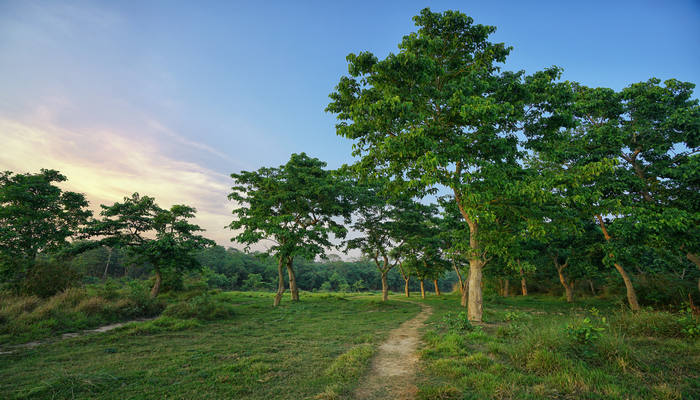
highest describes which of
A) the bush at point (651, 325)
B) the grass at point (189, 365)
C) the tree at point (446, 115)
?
the tree at point (446, 115)

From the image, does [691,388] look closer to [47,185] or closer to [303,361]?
[303,361]

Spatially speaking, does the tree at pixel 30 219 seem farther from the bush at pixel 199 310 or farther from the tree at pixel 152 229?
the bush at pixel 199 310

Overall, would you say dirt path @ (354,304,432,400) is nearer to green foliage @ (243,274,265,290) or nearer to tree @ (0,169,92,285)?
tree @ (0,169,92,285)

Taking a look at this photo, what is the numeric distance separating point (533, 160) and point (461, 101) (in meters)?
14.8

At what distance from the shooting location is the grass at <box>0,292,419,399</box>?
4906 mm

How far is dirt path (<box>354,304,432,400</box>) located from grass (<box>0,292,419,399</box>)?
30 centimetres

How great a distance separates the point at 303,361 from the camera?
686 centimetres

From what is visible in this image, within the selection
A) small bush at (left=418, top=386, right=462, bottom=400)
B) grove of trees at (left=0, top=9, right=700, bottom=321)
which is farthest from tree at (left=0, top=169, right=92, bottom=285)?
small bush at (left=418, top=386, right=462, bottom=400)

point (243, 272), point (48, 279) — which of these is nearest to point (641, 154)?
point (48, 279)

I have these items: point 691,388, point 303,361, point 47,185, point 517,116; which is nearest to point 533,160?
point 517,116

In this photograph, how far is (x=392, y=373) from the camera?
5895 millimetres

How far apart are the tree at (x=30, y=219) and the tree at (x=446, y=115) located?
22.3 metres

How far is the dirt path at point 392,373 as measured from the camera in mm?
4787

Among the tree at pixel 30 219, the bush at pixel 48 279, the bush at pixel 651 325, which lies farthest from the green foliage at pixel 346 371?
the tree at pixel 30 219
